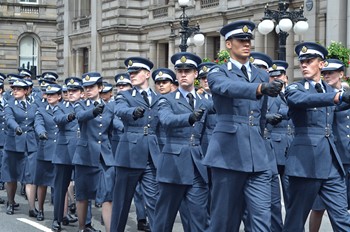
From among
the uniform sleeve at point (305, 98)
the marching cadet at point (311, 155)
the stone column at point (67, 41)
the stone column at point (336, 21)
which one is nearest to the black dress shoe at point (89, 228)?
the marching cadet at point (311, 155)

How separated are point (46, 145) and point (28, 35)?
161ft

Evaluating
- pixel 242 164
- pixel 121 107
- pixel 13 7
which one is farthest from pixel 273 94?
pixel 13 7

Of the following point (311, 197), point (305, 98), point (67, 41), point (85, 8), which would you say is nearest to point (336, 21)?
point (311, 197)

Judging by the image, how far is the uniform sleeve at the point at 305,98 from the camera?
8242mm

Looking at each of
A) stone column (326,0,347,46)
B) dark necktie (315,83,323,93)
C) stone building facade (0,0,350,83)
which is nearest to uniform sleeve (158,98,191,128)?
dark necktie (315,83,323,93)

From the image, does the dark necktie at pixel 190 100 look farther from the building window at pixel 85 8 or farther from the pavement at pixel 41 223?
the building window at pixel 85 8

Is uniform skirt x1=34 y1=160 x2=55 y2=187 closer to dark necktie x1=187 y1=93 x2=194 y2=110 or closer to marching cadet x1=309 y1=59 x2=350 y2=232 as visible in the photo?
dark necktie x1=187 y1=93 x2=194 y2=110

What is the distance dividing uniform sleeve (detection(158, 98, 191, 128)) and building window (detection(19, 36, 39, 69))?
5277cm

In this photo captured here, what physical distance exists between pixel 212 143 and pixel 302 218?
1.33 m

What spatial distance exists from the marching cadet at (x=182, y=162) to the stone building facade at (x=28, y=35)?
51876 millimetres

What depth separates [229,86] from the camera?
7828mm

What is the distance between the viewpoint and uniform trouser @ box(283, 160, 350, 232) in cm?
864

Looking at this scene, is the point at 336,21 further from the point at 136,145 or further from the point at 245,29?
the point at 245,29

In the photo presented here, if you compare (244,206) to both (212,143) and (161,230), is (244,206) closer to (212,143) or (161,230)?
(212,143)
